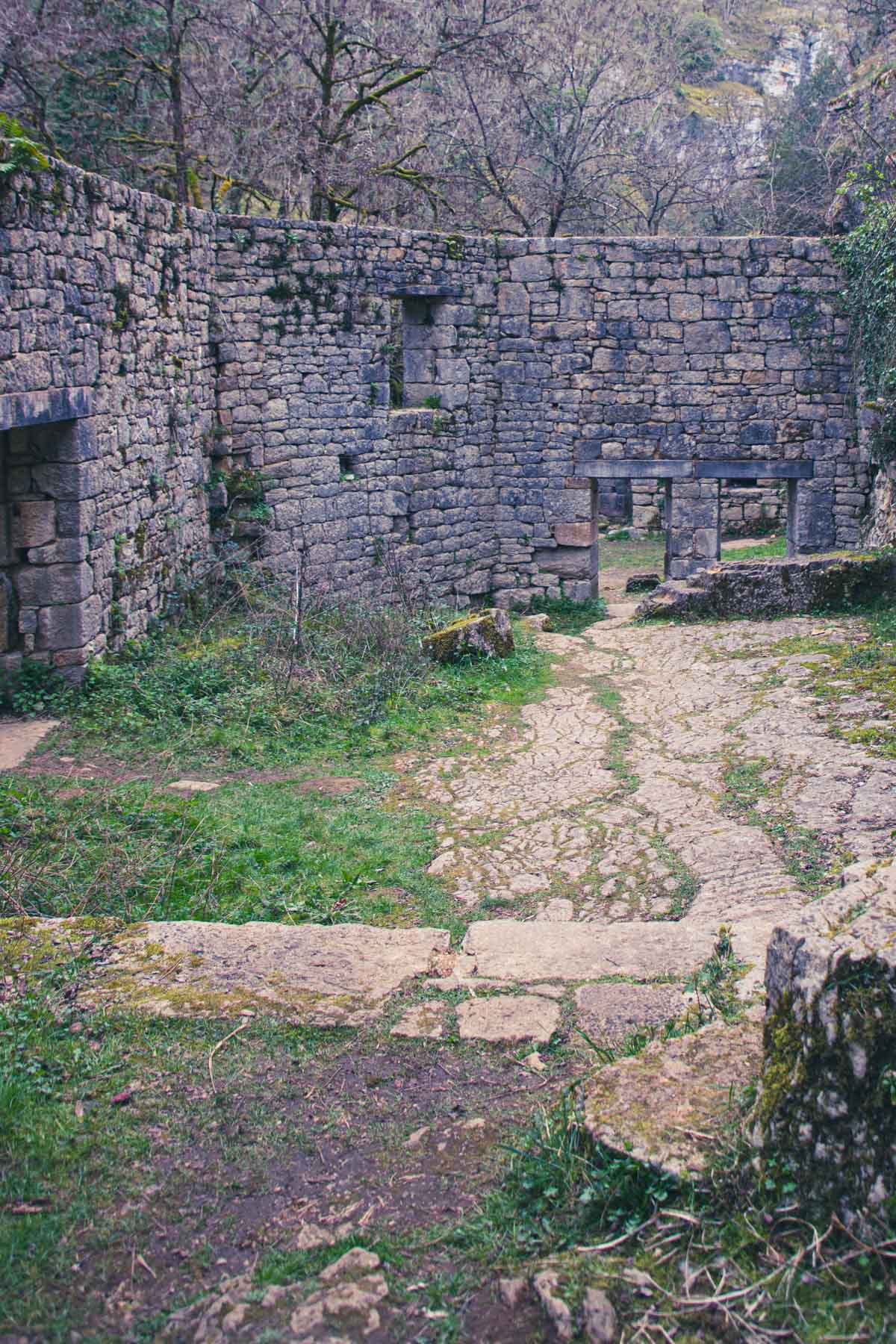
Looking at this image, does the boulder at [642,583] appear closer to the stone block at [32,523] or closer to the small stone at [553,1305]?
the stone block at [32,523]

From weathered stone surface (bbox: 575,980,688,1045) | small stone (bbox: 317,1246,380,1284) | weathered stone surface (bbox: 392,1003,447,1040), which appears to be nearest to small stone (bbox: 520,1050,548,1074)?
weathered stone surface (bbox: 575,980,688,1045)

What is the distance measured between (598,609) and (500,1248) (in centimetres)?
1119

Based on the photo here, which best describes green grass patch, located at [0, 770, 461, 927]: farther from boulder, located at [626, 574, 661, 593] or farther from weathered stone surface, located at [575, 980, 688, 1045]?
boulder, located at [626, 574, 661, 593]

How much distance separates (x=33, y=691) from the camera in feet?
26.4

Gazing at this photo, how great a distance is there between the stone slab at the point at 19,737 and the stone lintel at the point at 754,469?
830 centimetres

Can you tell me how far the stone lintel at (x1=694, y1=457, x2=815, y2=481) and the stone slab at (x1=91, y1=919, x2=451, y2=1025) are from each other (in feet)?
32.2

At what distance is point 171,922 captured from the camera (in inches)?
177

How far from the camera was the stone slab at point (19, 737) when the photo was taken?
710 centimetres

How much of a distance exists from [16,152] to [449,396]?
6.45m

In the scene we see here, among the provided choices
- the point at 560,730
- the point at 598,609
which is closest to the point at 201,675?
the point at 560,730

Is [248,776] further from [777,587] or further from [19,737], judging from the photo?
[777,587]

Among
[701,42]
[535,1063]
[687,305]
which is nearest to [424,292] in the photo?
[687,305]

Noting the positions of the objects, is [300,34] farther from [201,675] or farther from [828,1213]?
[828,1213]

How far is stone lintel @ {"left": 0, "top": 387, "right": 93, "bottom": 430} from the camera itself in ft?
23.2
